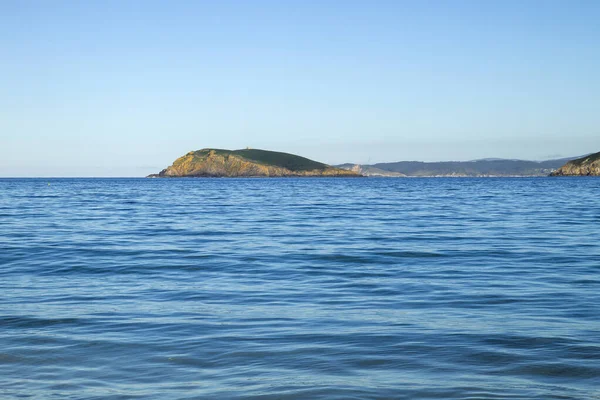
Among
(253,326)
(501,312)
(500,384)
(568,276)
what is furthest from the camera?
(568,276)

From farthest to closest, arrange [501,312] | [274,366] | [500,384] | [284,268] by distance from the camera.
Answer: [284,268]
[501,312]
[274,366]
[500,384]

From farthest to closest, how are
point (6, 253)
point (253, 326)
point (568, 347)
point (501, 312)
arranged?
point (6, 253)
point (501, 312)
point (253, 326)
point (568, 347)

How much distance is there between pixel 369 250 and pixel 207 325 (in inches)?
460

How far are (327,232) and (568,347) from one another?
19648 mm

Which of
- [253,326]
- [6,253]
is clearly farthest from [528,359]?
[6,253]

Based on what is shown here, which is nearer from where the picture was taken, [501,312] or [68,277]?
[501,312]

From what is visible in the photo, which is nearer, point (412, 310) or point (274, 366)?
point (274, 366)

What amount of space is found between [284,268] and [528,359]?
9.55 m

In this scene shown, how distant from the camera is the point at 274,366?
27.7 ft

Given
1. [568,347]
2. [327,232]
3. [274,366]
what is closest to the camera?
[274,366]

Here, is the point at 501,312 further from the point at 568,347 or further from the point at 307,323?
the point at 307,323

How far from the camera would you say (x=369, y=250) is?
21688 mm

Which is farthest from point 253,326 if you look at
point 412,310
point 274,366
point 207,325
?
point 412,310

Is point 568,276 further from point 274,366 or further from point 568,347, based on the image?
point 274,366
